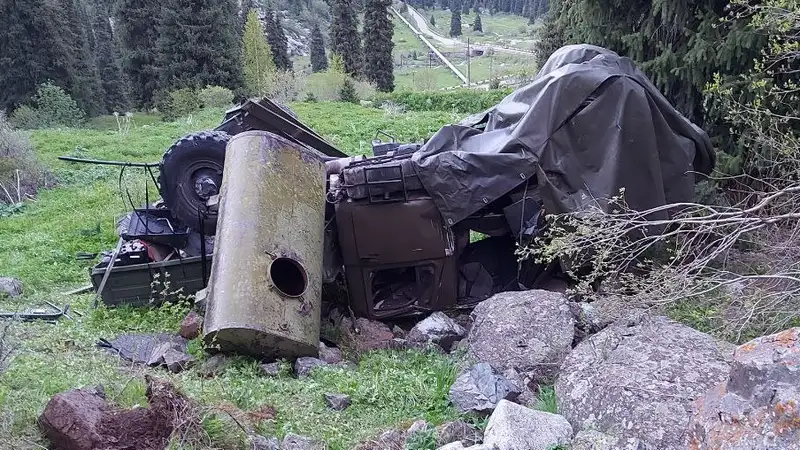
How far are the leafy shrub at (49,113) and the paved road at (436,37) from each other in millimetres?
80487

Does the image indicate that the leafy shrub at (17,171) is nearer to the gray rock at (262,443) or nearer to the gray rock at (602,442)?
Answer: the gray rock at (262,443)

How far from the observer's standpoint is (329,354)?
5578 millimetres

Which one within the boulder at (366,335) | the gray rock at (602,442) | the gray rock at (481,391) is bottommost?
the boulder at (366,335)

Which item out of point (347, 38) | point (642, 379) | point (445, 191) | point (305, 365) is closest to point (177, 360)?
point (305, 365)

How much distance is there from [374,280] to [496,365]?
2263mm

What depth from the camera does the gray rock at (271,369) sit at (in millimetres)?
5039

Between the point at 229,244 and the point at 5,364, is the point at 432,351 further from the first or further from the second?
the point at 5,364

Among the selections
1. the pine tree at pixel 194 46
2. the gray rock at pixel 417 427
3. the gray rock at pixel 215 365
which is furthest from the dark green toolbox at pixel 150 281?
the pine tree at pixel 194 46

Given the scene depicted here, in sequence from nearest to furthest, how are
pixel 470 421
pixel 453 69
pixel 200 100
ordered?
pixel 470 421
pixel 200 100
pixel 453 69

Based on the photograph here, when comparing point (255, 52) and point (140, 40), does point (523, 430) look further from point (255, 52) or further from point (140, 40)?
point (255, 52)

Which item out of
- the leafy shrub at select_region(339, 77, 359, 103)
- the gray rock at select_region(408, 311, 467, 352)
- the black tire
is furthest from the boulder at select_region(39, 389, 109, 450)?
the leafy shrub at select_region(339, 77, 359, 103)

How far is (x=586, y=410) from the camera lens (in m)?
3.80

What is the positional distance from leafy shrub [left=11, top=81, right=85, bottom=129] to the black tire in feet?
69.7

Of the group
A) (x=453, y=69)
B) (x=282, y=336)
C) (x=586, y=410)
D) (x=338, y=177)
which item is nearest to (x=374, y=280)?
(x=338, y=177)
